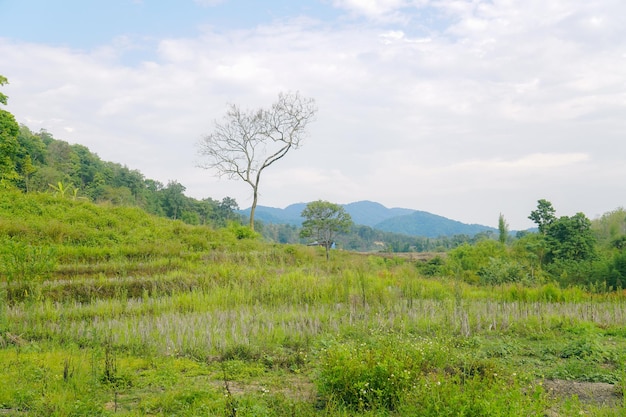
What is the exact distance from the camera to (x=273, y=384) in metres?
5.23

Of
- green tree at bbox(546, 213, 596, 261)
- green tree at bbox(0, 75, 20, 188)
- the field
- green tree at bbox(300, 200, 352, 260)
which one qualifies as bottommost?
the field

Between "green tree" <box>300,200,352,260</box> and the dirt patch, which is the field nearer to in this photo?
the dirt patch

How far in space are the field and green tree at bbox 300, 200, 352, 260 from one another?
32084mm

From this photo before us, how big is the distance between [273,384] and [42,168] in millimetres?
48213

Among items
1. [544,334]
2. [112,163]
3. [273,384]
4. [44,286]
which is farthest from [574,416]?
[112,163]

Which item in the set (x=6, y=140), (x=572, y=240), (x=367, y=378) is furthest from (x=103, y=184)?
(x=367, y=378)

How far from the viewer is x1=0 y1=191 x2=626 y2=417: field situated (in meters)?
4.43

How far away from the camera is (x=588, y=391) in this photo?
197 inches

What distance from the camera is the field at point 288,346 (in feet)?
14.5

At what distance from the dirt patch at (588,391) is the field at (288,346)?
21 mm

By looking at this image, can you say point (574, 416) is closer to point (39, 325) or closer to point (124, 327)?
A: point (124, 327)

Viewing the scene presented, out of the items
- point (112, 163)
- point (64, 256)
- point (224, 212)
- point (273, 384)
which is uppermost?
point (112, 163)

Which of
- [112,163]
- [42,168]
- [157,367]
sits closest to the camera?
[157,367]

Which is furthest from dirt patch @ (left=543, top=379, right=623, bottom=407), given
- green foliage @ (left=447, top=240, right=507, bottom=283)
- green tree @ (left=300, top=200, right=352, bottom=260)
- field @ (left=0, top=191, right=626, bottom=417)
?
green tree @ (left=300, top=200, right=352, bottom=260)
